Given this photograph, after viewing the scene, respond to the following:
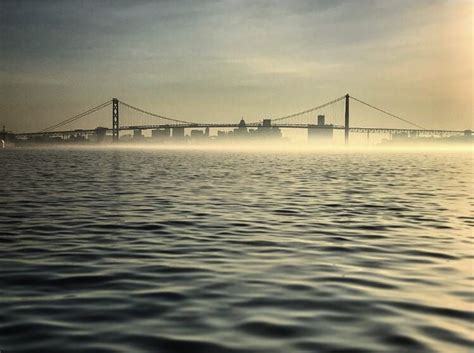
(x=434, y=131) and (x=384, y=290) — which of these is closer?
(x=384, y=290)

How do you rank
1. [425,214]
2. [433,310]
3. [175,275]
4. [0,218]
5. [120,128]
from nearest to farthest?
[433,310]
[175,275]
[0,218]
[425,214]
[120,128]

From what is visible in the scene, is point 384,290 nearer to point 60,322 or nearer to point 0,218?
point 60,322

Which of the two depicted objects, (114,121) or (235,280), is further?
(114,121)

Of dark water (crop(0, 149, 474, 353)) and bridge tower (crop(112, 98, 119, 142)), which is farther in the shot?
bridge tower (crop(112, 98, 119, 142))

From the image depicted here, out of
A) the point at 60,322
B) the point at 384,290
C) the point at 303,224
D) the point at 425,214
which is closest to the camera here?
the point at 60,322

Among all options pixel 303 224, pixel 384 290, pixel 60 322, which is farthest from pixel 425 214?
pixel 60 322

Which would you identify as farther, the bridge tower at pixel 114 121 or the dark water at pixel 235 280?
the bridge tower at pixel 114 121

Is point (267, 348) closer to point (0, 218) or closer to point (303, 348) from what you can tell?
point (303, 348)
